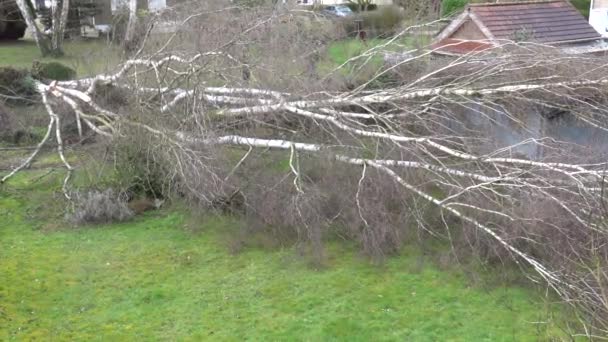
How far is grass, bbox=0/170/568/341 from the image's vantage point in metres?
6.54

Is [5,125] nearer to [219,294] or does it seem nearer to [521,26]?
[219,294]

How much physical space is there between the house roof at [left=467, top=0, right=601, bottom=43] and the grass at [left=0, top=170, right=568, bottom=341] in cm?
485

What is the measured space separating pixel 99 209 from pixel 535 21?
25.3 ft

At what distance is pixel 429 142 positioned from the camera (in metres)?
8.29

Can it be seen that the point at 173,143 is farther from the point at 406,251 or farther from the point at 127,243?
the point at 406,251

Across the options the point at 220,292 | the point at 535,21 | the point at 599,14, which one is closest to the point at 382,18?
the point at 535,21

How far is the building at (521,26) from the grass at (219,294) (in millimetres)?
4628

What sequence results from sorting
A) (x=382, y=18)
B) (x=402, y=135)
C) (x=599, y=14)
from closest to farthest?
(x=402, y=135) < (x=382, y=18) < (x=599, y=14)

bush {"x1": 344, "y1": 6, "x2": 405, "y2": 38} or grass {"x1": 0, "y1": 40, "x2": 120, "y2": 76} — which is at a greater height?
bush {"x1": 344, "y1": 6, "x2": 405, "y2": 38}

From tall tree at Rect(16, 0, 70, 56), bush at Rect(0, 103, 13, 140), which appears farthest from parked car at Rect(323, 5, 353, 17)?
tall tree at Rect(16, 0, 70, 56)

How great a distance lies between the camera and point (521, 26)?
37.1ft

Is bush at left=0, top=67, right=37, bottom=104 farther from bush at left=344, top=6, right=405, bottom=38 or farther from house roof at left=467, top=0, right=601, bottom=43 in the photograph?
house roof at left=467, top=0, right=601, bottom=43

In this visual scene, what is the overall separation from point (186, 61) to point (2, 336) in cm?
473

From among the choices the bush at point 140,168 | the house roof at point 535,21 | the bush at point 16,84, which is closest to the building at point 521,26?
the house roof at point 535,21
